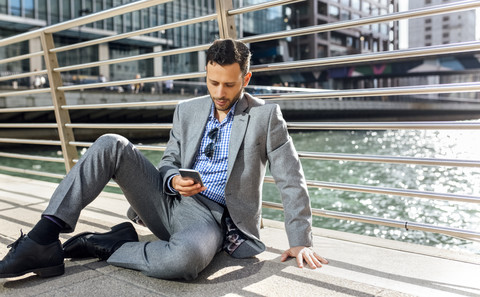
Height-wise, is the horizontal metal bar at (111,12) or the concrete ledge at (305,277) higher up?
the horizontal metal bar at (111,12)

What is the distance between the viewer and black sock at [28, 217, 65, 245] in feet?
6.70

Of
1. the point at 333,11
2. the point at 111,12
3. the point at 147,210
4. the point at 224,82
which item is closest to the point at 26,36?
the point at 111,12

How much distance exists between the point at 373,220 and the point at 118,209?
2083mm

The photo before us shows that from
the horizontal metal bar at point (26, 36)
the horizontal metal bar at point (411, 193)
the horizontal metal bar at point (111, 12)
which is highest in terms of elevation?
the horizontal metal bar at point (111, 12)

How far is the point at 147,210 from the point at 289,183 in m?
0.76

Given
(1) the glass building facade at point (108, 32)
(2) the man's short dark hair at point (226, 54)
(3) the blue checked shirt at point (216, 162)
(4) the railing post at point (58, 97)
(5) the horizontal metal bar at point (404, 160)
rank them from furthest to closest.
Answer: (1) the glass building facade at point (108, 32) < (4) the railing post at point (58, 97) < (3) the blue checked shirt at point (216, 162) < (5) the horizontal metal bar at point (404, 160) < (2) the man's short dark hair at point (226, 54)

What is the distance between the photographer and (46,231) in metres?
2.06

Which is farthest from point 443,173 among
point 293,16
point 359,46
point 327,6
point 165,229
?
point 359,46

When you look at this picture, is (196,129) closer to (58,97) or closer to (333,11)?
(58,97)

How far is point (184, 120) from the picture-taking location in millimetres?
2549

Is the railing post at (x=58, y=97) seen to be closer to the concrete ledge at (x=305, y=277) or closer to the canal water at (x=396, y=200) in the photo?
the concrete ledge at (x=305, y=277)

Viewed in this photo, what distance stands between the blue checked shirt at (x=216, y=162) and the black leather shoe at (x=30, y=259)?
0.78 metres

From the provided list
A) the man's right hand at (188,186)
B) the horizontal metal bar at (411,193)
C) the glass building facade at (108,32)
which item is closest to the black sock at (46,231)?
the man's right hand at (188,186)

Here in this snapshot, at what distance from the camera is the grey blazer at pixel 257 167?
7.61 ft
